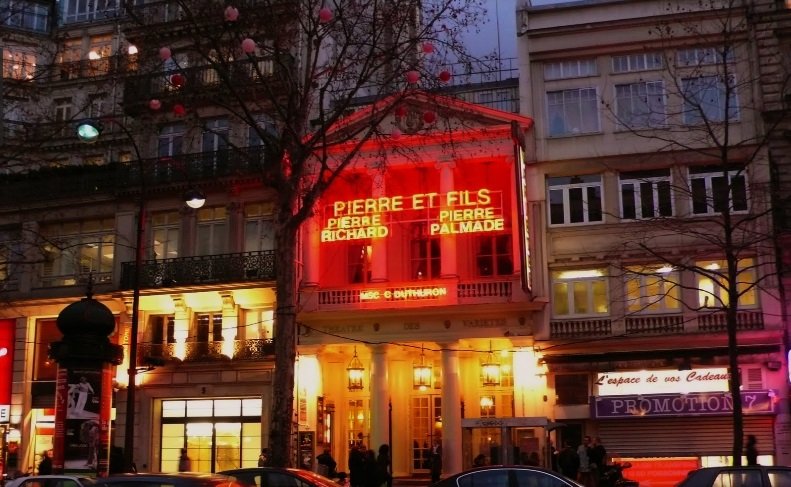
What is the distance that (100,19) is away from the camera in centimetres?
4459

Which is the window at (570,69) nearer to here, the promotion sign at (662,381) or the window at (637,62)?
the window at (637,62)

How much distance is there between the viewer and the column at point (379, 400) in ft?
101

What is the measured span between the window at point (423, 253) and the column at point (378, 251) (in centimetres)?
152

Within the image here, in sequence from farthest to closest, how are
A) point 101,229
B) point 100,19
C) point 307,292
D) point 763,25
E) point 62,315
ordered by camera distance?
point 100,19 → point 101,229 → point 307,292 → point 763,25 → point 62,315

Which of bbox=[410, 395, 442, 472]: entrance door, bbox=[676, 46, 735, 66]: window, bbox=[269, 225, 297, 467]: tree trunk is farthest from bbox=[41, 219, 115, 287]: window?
bbox=[676, 46, 735, 66]: window

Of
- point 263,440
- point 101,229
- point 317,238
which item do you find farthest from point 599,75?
point 101,229

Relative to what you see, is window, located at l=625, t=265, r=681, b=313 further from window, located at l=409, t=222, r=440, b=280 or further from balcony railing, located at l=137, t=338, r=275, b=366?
balcony railing, located at l=137, t=338, r=275, b=366

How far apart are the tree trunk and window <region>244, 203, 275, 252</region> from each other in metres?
11.7

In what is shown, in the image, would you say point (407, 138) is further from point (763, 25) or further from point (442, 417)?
point (763, 25)

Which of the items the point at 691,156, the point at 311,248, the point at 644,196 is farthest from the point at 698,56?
the point at 311,248

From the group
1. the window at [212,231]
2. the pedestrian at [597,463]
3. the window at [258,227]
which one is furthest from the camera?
the window at [212,231]

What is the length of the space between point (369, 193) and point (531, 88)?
6.72 metres

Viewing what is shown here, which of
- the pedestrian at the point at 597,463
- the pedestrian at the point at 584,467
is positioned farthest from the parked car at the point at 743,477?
the pedestrian at the point at 597,463

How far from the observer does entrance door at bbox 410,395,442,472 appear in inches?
1289
